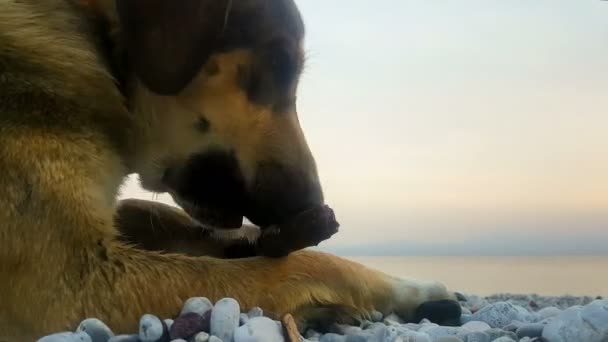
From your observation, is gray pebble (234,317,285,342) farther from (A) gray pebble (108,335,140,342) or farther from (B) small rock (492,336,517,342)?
(B) small rock (492,336,517,342)

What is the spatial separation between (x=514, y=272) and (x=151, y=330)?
4.78ft

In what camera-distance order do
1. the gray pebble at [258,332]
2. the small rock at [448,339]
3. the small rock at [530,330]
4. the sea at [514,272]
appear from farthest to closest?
the sea at [514,272] → the small rock at [530,330] → the small rock at [448,339] → the gray pebble at [258,332]

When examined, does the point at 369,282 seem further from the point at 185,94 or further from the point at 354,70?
the point at 354,70

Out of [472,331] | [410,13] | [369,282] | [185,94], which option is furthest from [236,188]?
[410,13]

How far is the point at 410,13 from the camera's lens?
2172 millimetres

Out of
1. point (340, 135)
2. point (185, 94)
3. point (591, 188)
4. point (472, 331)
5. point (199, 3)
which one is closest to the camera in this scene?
point (472, 331)

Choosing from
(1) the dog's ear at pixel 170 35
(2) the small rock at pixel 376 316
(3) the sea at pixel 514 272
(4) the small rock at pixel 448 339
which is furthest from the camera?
(3) the sea at pixel 514 272

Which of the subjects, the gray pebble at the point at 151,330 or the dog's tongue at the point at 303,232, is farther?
the dog's tongue at the point at 303,232

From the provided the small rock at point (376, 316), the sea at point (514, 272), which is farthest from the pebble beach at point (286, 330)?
the sea at point (514, 272)

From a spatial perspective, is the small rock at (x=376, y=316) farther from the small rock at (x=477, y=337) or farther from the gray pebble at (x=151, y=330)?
the gray pebble at (x=151, y=330)

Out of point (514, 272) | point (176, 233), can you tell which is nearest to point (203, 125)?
point (176, 233)

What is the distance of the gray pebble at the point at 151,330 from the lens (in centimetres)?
101

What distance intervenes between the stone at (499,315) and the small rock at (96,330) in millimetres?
655

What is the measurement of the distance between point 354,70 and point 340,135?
0.21 metres
